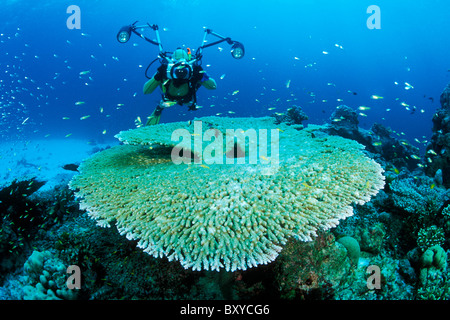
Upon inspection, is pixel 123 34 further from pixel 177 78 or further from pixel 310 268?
pixel 310 268

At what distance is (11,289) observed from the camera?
3186 mm

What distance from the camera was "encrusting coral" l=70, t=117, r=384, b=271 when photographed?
232 centimetres

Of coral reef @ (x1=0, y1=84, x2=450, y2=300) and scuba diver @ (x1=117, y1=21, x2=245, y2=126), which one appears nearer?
coral reef @ (x1=0, y1=84, x2=450, y2=300)

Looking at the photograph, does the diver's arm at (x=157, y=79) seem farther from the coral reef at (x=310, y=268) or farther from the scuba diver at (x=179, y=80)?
the coral reef at (x=310, y=268)

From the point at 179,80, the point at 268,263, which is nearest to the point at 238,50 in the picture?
the point at 179,80

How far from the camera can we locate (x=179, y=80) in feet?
18.4

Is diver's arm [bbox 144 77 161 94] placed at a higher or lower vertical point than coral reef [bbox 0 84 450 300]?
higher

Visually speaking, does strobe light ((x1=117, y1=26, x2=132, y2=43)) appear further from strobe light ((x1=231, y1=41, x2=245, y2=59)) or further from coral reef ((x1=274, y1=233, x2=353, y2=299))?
coral reef ((x1=274, y1=233, x2=353, y2=299))

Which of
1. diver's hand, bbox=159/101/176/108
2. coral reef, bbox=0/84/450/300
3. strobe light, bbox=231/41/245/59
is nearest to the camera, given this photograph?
coral reef, bbox=0/84/450/300

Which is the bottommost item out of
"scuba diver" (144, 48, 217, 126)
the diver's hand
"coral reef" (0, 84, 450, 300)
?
"coral reef" (0, 84, 450, 300)

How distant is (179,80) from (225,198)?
3980 millimetres

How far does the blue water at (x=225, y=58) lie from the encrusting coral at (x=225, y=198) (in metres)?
33.3

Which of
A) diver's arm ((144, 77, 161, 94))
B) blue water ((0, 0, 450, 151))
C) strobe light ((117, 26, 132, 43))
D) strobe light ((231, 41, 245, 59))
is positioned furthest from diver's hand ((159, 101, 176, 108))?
blue water ((0, 0, 450, 151))

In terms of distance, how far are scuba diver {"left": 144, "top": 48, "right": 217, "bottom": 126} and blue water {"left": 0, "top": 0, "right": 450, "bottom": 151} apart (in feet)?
101
